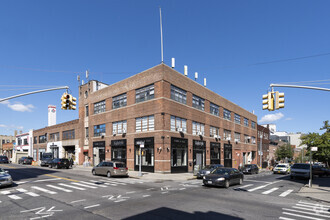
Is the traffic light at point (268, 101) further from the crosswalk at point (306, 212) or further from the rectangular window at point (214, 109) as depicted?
the rectangular window at point (214, 109)

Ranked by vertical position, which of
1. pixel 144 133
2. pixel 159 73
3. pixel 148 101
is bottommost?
pixel 144 133

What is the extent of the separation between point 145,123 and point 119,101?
737 cm

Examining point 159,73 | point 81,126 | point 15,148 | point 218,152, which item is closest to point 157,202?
point 159,73

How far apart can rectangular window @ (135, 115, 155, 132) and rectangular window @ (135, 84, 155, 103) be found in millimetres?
2645

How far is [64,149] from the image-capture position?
169 ft

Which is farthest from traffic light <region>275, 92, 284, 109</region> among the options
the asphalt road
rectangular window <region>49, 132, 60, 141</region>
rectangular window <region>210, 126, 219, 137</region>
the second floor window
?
rectangular window <region>49, 132, 60, 141</region>

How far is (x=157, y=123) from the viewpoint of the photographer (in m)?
29.9

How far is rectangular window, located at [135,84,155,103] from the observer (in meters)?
31.5

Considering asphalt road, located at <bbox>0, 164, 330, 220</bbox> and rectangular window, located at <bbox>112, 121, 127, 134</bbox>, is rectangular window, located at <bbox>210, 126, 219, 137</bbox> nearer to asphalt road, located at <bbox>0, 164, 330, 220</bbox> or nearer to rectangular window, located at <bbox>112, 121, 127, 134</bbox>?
rectangular window, located at <bbox>112, 121, 127, 134</bbox>

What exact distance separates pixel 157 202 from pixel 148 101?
810 inches

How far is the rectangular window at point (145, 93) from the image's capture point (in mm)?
31484

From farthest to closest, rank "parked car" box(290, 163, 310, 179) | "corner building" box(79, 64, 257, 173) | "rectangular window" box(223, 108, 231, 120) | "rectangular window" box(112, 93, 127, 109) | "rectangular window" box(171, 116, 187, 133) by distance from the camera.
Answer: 1. "rectangular window" box(223, 108, 231, 120)
2. "rectangular window" box(112, 93, 127, 109)
3. "rectangular window" box(171, 116, 187, 133)
4. "corner building" box(79, 64, 257, 173)
5. "parked car" box(290, 163, 310, 179)

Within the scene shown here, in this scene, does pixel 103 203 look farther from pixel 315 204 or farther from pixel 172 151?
pixel 172 151

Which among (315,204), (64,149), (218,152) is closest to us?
A: (315,204)
